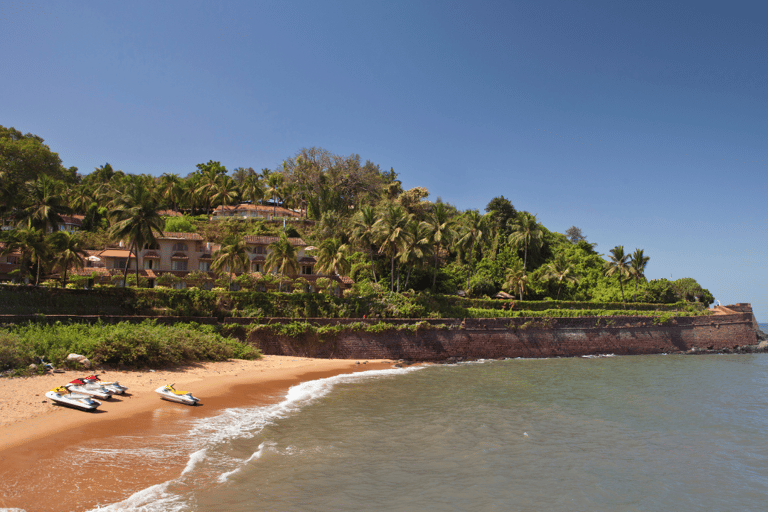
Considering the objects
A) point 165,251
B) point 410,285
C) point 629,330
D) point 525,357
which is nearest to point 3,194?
point 165,251

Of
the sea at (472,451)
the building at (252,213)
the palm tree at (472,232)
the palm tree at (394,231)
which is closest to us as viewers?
the sea at (472,451)

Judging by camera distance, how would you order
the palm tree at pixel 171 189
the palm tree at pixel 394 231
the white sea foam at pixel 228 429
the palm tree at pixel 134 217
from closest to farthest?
the white sea foam at pixel 228 429 → the palm tree at pixel 134 217 → the palm tree at pixel 394 231 → the palm tree at pixel 171 189

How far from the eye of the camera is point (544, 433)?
16.9 metres

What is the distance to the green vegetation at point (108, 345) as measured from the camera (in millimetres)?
19766

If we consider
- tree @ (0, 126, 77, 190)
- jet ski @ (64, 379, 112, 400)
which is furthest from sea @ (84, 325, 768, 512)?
tree @ (0, 126, 77, 190)

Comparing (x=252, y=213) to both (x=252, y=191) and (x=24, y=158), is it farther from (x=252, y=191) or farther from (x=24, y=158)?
(x=24, y=158)

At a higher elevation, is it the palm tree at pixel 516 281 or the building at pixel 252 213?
the building at pixel 252 213

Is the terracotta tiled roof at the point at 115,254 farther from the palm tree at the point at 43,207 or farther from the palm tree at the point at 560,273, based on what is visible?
the palm tree at the point at 560,273

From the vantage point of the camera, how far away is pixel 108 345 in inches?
878

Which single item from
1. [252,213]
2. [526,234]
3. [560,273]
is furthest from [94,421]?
[252,213]

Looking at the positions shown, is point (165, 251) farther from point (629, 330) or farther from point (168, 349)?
point (629, 330)

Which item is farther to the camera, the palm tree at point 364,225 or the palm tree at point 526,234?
the palm tree at point 526,234

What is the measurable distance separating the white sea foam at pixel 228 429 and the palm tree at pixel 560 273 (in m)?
38.4

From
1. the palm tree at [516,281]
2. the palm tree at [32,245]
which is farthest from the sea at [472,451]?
the palm tree at [32,245]
